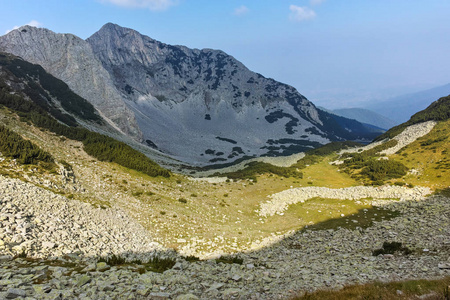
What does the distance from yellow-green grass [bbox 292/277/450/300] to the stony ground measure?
A: 138 centimetres

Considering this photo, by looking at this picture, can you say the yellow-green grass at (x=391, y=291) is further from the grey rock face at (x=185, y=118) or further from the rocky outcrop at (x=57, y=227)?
the grey rock face at (x=185, y=118)

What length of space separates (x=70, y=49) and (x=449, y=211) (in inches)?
5365

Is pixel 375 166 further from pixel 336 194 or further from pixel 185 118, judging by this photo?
pixel 185 118

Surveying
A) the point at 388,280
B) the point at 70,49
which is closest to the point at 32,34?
the point at 70,49

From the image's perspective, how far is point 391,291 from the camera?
9.64 m

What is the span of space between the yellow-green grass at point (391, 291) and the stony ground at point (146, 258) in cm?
138

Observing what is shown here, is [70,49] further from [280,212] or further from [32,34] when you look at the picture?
[280,212]

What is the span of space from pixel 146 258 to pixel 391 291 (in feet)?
52.2

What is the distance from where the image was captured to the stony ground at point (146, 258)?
35.0ft

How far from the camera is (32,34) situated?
10806 centimetres

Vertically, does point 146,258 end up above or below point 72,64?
below

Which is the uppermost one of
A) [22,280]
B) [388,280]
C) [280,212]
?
[22,280]

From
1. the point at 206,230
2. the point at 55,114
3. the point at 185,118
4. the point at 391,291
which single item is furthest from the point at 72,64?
the point at 391,291

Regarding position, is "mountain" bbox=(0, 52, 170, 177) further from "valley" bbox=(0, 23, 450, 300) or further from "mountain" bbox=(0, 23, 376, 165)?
"mountain" bbox=(0, 23, 376, 165)
